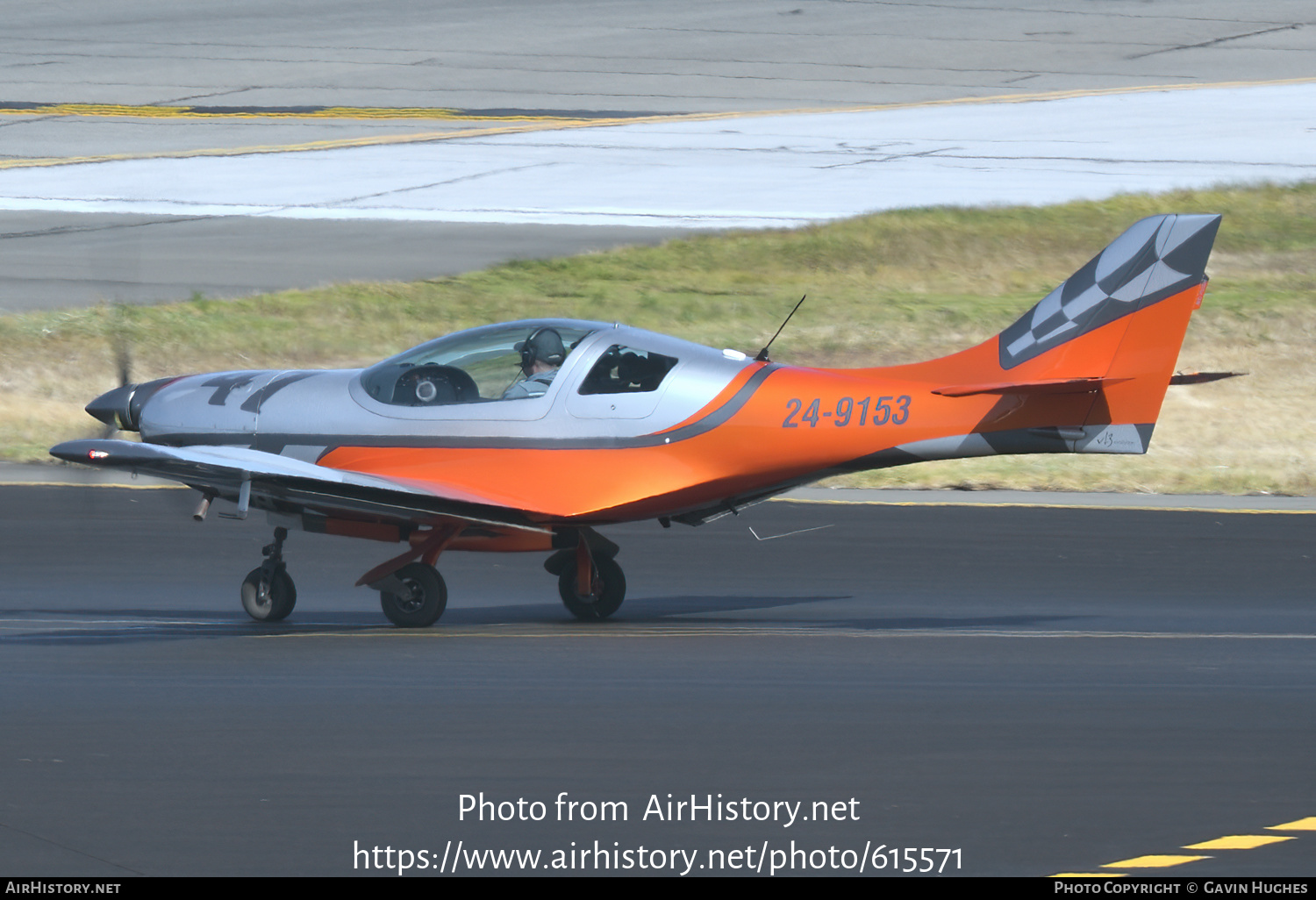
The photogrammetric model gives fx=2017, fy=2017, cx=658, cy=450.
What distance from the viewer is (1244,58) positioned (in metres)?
54.6

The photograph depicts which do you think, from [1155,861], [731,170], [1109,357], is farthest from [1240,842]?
[731,170]

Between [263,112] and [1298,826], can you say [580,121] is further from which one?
[1298,826]

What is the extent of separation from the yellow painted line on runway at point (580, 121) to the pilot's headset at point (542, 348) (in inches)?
1157

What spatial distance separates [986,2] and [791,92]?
15889 millimetres

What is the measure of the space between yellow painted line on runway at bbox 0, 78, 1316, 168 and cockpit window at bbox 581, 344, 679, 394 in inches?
1168

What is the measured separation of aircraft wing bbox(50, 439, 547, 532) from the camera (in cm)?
1329

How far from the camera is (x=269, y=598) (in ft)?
48.3

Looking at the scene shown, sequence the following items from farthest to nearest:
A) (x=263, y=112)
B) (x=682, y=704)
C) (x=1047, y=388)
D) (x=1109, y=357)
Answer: (x=263, y=112)
(x=1109, y=357)
(x=1047, y=388)
(x=682, y=704)

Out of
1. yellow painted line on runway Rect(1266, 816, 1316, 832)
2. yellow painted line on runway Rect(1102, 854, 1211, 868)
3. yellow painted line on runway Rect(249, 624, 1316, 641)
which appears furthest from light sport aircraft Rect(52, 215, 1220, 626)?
yellow painted line on runway Rect(1102, 854, 1211, 868)

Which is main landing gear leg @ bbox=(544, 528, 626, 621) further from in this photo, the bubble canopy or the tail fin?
the tail fin

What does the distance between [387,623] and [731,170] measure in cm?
2691

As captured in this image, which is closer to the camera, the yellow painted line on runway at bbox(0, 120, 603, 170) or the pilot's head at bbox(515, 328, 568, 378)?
the pilot's head at bbox(515, 328, 568, 378)

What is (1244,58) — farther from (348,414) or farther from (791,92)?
(348,414)
